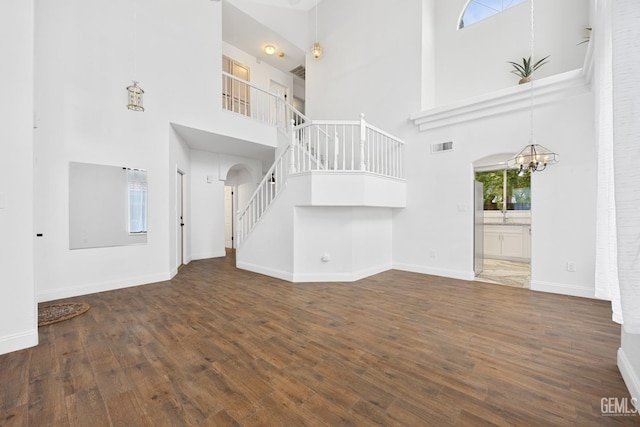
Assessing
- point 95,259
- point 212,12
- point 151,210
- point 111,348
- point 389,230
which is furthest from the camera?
point 389,230

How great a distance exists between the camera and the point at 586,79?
364cm

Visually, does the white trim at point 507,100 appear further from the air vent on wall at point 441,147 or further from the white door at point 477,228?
the white door at point 477,228

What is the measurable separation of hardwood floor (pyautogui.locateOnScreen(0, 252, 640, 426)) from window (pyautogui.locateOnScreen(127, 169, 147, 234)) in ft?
4.24

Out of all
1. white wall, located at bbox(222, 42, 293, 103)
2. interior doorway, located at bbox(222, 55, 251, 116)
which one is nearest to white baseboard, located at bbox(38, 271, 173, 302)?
interior doorway, located at bbox(222, 55, 251, 116)

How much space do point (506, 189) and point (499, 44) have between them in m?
3.73

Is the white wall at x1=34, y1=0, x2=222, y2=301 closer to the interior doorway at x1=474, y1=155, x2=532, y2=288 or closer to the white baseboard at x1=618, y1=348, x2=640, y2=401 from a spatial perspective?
the white baseboard at x1=618, y1=348, x2=640, y2=401

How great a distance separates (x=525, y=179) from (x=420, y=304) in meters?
5.85

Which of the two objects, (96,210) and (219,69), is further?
(219,69)

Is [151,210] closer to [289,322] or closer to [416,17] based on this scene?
[289,322]

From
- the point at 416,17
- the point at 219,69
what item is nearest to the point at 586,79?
the point at 416,17

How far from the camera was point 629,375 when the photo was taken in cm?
172

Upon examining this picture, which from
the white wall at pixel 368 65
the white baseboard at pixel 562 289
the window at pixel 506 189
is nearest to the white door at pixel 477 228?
the white baseboard at pixel 562 289

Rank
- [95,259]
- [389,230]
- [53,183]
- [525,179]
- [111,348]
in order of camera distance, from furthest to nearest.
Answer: [525,179]
[389,230]
[95,259]
[53,183]
[111,348]

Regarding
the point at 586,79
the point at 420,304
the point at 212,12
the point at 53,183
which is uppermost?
the point at 212,12
